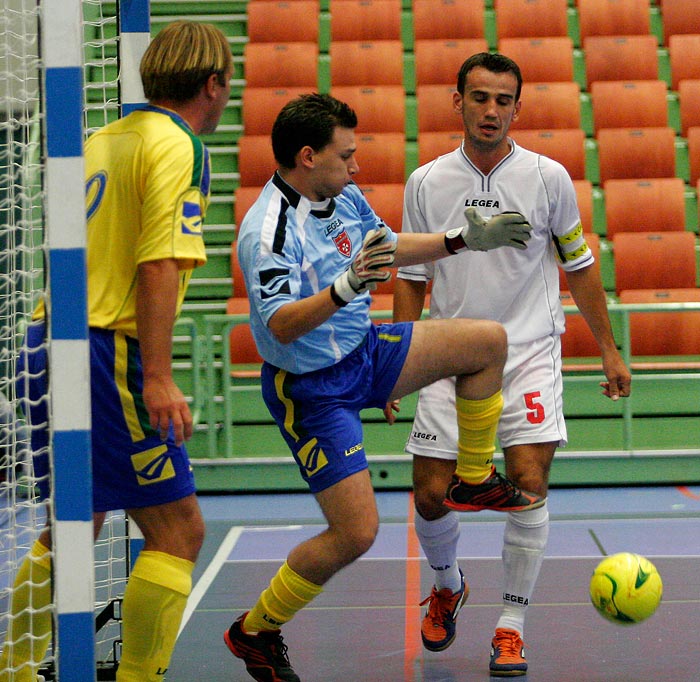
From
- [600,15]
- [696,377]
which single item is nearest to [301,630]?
[696,377]

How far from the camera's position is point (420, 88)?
30.5ft

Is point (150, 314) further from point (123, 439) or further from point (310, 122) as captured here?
point (310, 122)

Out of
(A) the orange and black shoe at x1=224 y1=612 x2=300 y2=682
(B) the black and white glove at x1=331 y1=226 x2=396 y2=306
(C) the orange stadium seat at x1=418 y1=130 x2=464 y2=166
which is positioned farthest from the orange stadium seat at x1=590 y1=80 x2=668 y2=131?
(A) the orange and black shoe at x1=224 y1=612 x2=300 y2=682

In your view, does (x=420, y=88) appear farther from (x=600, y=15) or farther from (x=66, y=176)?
(x=66, y=176)

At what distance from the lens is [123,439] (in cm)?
286

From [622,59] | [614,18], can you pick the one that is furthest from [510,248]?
[614,18]

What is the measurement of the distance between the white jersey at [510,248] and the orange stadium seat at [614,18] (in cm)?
647

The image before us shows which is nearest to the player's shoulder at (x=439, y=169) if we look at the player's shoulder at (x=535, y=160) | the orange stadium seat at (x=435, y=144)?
the player's shoulder at (x=535, y=160)

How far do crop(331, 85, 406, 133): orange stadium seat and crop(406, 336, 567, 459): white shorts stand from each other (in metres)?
5.35

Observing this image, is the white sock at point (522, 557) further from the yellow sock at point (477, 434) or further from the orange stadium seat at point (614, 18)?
the orange stadium seat at point (614, 18)

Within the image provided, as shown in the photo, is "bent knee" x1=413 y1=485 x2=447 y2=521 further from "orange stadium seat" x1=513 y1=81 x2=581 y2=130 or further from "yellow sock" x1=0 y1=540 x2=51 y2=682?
"orange stadium seat" x1=513 y1=81 x2=581 y2=130

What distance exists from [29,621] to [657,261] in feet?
19.7

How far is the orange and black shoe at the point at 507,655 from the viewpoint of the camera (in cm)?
368

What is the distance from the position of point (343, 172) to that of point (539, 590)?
2.28 meters
